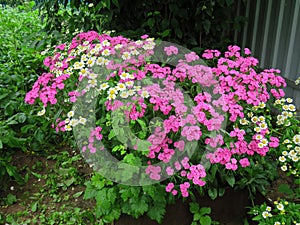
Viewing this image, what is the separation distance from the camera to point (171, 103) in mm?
1636

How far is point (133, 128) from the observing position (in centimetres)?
168

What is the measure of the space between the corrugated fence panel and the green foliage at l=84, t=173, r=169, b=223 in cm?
143

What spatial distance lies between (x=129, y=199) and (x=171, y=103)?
0.52 m

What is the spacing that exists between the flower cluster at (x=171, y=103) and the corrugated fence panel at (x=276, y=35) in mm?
805

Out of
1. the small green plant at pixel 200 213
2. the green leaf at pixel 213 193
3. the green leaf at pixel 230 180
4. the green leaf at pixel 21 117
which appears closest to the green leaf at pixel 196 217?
the small green plant at pixel 200 213

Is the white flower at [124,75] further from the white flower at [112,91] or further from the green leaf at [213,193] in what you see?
the green leaf at [213,193]

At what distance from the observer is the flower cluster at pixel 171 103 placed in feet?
5.32

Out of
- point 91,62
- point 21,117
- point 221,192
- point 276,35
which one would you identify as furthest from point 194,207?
point 276,35

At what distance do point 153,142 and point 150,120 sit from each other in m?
0.14

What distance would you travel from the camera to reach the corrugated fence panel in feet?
8.57

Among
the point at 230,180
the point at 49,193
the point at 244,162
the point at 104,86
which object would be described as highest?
the point at 104,86

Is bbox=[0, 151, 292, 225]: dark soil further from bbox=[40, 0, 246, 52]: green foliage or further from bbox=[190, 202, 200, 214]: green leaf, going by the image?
bbox=[40, 0, 246, 52]: green foliage

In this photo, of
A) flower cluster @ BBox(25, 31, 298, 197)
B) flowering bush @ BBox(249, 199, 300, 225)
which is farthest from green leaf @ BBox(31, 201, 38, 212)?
flowering bush @ BBox(249, 199, 300, 225)

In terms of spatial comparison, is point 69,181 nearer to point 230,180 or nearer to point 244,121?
point 230,180
